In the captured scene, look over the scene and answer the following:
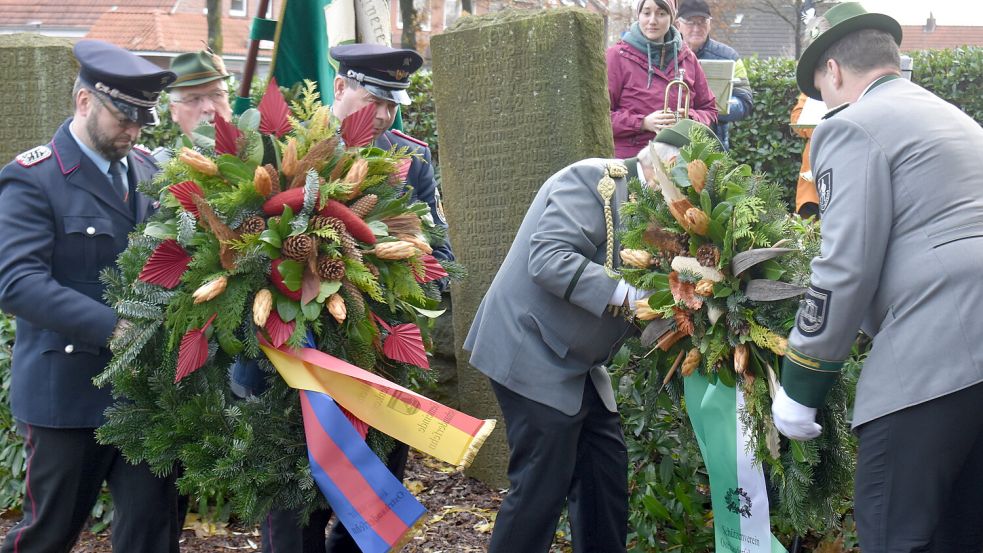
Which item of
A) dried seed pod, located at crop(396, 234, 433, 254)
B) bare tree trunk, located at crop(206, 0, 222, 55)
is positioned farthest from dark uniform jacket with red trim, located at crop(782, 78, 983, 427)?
bare tree trunk, located at crop(206, 0, 222, 55)

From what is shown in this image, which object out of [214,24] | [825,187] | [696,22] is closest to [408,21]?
[214,24]

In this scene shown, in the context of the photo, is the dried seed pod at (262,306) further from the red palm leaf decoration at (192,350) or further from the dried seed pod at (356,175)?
the dried seed pod at (356,175)

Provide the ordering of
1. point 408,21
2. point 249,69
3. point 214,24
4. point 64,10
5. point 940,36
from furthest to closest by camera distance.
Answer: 1. point 940,36
2. point 64,10
3. point 214,24
4. point 408,21
5. point 249,69

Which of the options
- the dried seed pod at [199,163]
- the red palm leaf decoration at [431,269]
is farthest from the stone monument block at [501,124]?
the dried seed pod at [199,163]

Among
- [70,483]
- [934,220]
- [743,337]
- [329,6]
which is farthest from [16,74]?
[934,220]

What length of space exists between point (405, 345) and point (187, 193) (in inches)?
34.3

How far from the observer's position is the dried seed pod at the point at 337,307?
10.5ft

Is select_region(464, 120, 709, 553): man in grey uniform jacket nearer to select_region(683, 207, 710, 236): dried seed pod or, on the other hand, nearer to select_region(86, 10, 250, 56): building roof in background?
select_region(683, 207, 710, 236): dried seed pod

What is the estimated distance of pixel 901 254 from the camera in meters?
2.89

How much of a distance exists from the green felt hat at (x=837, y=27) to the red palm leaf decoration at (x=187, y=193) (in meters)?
1.97

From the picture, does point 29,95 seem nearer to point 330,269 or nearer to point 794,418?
point 330,269

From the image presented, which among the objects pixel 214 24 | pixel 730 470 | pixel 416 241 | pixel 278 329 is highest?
pixel 416 241

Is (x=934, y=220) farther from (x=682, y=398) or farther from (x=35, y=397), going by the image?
(x=35, y=397)

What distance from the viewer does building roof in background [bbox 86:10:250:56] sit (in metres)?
29.2
